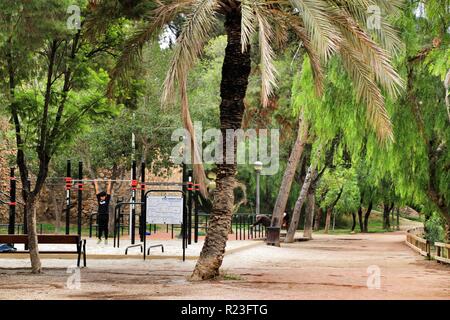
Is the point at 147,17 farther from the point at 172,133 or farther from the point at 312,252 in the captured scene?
the point at 172,133

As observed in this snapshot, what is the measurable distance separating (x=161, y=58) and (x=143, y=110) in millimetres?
2725

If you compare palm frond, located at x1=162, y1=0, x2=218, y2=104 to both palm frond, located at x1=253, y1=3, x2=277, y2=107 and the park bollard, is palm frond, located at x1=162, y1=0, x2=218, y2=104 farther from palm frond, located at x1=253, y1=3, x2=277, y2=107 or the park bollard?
the park bollard

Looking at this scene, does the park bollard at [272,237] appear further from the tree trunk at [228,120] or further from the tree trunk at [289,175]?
the tree trunk at [228,120]

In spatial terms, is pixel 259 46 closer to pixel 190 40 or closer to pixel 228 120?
pixel 190 40

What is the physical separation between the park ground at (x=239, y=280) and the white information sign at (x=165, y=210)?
1.02 metres

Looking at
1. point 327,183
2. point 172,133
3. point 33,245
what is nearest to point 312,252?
point 172,133

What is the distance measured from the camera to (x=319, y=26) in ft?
44.2

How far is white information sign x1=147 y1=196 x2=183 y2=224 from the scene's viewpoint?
19609mm

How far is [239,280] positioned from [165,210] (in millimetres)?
4561

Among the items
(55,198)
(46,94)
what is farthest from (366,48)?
(55,198)

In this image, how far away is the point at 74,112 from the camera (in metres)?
16.5

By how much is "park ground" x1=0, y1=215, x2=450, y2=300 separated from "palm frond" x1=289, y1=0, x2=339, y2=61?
13.1ft

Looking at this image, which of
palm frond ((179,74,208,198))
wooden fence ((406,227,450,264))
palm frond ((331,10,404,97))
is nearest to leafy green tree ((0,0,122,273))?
palm frond ((179,74,208,198))

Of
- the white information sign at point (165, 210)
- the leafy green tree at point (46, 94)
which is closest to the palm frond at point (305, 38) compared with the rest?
the leafy green tree at point (46, 94)
